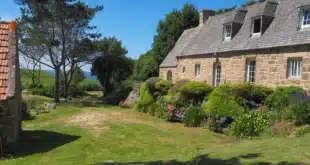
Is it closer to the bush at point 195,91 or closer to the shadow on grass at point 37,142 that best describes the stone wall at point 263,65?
the bush at point 195,91

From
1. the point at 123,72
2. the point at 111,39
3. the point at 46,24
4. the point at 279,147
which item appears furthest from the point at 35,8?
the point at 279,147

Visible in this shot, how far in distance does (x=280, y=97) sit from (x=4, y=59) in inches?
455

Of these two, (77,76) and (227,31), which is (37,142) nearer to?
(227,31)

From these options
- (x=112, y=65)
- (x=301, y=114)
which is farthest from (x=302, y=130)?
(x=112, y=65)

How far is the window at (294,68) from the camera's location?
15913mm

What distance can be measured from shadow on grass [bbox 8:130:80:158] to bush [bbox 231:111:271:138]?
256 inches

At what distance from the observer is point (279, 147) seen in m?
8.32

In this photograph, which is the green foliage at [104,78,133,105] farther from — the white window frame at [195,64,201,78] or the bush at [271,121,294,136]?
the bush at [271,121,294,136]

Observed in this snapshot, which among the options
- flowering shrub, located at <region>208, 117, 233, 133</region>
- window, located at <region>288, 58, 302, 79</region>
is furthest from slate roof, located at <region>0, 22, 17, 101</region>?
window, located at <region>288, 58, 302, 79</region>

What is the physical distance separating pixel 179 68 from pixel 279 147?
19.2m

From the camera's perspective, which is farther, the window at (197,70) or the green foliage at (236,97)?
the window at (197,70)

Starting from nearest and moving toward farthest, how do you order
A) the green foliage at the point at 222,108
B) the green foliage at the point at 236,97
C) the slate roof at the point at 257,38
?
1. the green foliage at the point at 222,108
2. the green foliage at the point at 236,97
3. the slate roof at the point at 257,38

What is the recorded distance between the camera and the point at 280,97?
48.0 ft

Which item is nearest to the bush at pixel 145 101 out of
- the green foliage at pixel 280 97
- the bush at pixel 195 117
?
the bush at pixel 195 117
